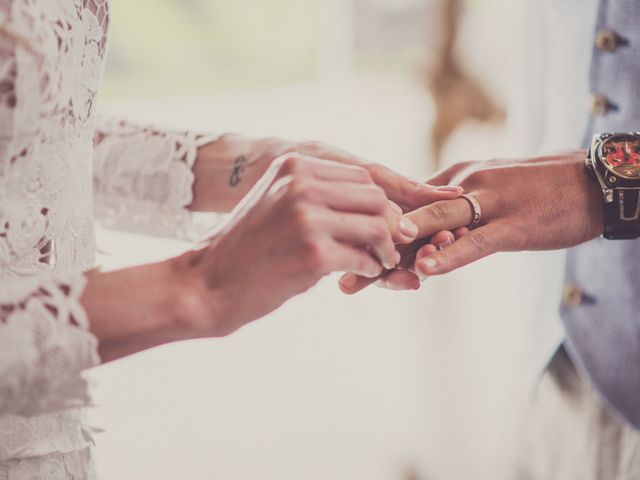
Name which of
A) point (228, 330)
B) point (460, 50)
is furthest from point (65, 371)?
point (460, 50)

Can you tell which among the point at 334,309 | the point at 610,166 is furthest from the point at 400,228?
the point at 334,309

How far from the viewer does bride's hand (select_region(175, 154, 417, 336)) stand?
27.6 inches

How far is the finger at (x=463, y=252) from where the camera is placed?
2.98 feet

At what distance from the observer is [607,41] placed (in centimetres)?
109

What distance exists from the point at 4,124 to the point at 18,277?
0.20 meters

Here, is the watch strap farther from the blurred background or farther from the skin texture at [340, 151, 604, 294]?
the blurred background

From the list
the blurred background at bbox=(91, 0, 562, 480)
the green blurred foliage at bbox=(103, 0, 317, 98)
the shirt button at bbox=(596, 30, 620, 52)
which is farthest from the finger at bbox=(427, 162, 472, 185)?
the green blurred foliage at bbox=(103, 0, 317, 98)

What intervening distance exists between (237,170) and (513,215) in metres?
0.46

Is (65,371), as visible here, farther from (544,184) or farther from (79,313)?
(544,184)

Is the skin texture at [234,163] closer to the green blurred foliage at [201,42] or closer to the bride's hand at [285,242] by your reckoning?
the bride's hand at [285,242]

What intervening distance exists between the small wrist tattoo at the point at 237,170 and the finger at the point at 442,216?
0.32 metres

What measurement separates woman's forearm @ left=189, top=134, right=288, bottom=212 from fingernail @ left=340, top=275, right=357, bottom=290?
0.24 metres

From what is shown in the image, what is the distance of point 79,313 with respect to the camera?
0.68 m

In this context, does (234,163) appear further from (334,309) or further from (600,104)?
(334,309)
